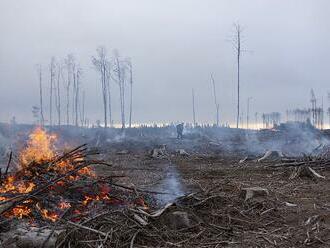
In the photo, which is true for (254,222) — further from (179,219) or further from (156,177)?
(156,177)

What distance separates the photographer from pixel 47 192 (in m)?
9.84

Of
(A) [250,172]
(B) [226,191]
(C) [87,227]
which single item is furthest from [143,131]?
(C) [87,227]

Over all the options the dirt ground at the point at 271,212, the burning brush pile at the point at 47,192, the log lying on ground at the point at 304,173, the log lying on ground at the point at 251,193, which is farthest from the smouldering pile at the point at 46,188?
the log lying on ground at the point at 304,173

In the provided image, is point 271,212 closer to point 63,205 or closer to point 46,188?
point 63,205

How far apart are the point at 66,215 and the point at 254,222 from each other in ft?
12.4

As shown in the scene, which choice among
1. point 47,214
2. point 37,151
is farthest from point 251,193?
point 37,151

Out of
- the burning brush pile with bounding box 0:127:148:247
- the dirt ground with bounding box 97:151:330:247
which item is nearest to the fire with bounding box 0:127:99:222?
the burning brush pile with bounding box 0:127:148:247

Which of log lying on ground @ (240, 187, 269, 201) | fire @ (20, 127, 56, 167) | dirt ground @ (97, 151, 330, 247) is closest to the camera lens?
dirt ground @ (97, 151, 330, 247)

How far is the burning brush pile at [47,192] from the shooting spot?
28.2 feet

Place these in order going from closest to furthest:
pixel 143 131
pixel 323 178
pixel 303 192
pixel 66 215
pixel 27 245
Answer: pixel 27 245 < pixel 66 215 < pixel 303 192 < pixel 323 178 < pixel 143 131

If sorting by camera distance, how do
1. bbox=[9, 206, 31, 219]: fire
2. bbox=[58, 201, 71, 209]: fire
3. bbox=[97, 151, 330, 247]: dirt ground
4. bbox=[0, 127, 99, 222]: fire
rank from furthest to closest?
bbox=[58, 201, 71, 209]: fire < bbox=[0, 127, 99, 222]: fire < bbox=[9, 206, 31, 219]: fire < bbox=[97, 151, 330, 247]: dirt ground

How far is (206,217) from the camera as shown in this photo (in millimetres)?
8719

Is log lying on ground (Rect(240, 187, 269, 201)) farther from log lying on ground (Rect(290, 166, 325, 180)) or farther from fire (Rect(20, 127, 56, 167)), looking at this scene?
fire (Rect(20, 127, 56, 167))

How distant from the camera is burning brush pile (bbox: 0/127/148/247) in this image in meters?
8.59
